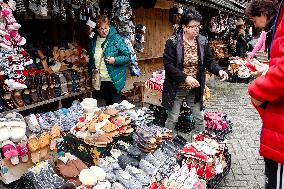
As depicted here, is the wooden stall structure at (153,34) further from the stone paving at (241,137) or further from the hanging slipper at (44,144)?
the hanging slipper at (44,144)

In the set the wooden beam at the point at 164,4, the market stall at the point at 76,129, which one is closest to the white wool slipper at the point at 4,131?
the market stall at the point at 76,129

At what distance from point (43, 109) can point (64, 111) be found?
1.58m

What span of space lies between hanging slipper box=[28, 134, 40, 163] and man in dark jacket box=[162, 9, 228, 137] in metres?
1.80

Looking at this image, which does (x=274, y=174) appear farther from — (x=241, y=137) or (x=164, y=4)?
(x=164, y=4)

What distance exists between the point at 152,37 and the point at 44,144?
5.58 metres

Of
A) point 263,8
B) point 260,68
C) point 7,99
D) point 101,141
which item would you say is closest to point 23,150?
point 101,141

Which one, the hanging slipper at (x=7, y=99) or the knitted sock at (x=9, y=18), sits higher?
the knitted sock at (x=9, y=18)

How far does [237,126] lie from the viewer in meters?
7.02

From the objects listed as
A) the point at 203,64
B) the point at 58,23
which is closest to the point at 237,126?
the point at 203,64

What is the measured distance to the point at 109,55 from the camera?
19.8 ft

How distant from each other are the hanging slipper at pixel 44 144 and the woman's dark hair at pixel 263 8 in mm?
2879

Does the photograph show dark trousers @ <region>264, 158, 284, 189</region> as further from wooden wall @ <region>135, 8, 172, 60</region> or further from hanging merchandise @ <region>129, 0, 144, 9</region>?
wooden wall @ <region>135, 8, 172, 60</region>

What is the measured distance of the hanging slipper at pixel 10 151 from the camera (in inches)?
163

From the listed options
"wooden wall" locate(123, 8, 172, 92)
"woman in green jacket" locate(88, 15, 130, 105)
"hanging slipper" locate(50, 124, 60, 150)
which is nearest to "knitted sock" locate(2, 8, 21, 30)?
"hanging slipper" locate(50, 124, 60, 150)
